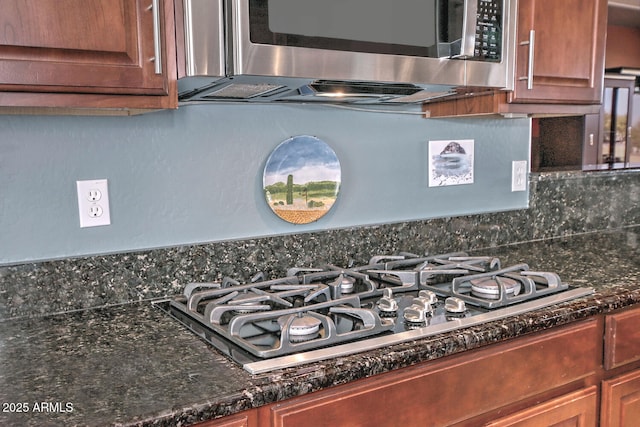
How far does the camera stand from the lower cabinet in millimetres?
959

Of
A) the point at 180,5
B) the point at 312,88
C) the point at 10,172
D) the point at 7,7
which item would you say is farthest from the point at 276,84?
the point at 10,172

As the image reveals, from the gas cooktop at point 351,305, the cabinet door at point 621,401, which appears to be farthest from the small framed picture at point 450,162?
the cabinet door at point 621,401

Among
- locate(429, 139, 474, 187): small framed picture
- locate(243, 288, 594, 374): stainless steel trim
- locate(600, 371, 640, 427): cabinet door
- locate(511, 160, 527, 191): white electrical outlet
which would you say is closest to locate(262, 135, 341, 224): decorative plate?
locate(429, 139, 474, 187): small framed picture

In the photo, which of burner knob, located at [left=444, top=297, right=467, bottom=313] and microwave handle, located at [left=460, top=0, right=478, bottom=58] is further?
microwave handle, located at [left=460, top=0, right=478, bottom=58]

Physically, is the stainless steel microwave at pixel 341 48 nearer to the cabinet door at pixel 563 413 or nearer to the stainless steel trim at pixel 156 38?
the stainless steel trim at pixel 156 38

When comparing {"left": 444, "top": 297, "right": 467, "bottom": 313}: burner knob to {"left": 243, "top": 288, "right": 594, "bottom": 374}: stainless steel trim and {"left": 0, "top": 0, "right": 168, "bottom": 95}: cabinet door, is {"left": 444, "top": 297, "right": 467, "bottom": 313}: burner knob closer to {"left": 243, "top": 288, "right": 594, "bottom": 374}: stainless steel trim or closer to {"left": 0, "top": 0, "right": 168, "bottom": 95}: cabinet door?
{"left": 243, "top": 288, "right": 594, "bottom": 374}: stainless steel trim

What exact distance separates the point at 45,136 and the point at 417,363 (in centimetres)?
95

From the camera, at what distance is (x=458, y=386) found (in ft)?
3.62

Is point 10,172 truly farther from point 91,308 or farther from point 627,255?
point 627,255

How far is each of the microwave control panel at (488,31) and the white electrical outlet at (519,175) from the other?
2.12 feet

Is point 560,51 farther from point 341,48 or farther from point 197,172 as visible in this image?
point 197,172

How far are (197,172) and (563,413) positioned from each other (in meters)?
1.05

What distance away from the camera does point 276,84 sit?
1.19m

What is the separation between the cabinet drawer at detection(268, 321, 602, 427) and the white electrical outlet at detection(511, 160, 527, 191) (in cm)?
76
